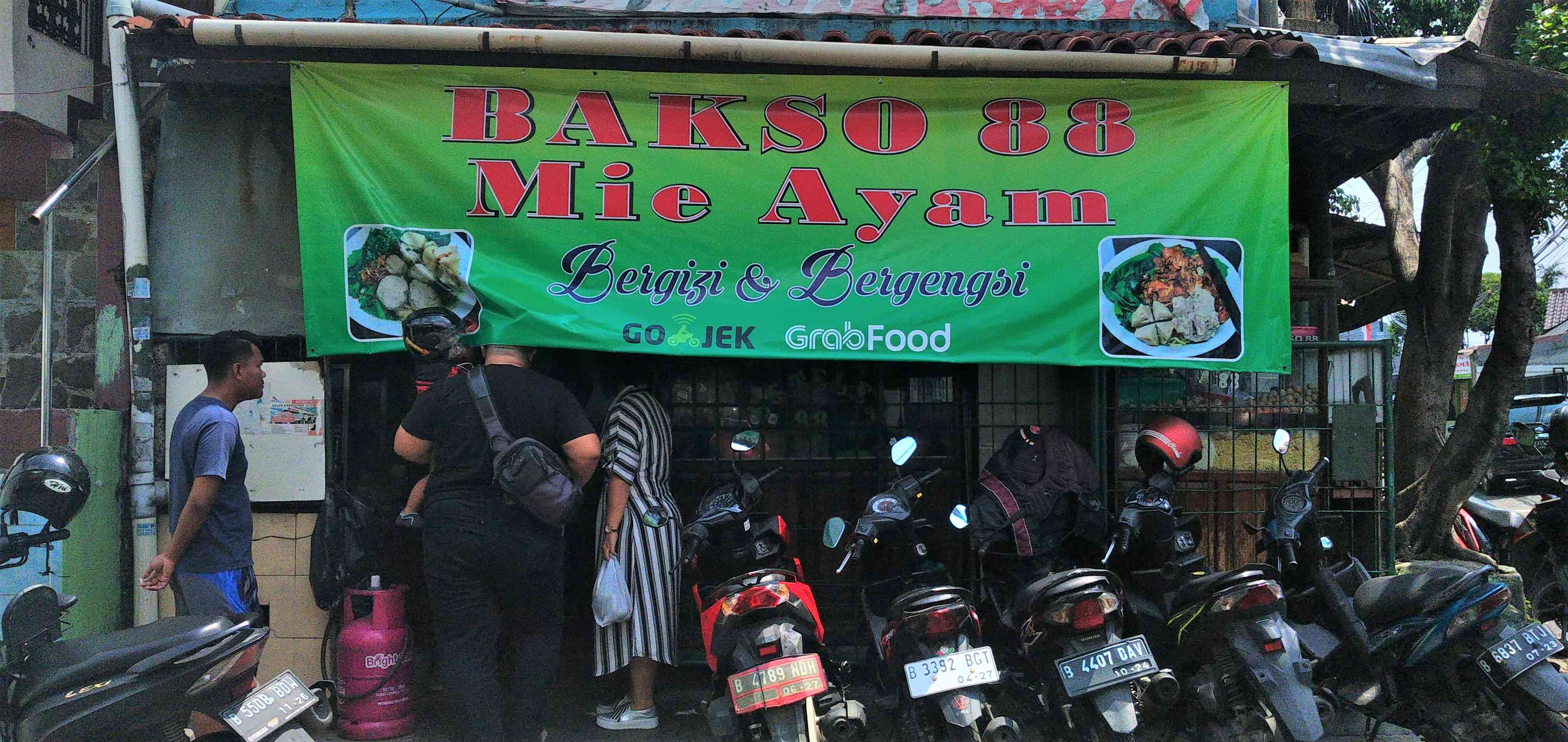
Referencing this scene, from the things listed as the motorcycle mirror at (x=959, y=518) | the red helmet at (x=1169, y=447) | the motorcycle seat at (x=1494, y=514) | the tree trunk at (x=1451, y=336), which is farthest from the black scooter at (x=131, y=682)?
the motorcycle seat at (x=1494, y=514)

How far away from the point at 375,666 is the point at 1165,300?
444 cm

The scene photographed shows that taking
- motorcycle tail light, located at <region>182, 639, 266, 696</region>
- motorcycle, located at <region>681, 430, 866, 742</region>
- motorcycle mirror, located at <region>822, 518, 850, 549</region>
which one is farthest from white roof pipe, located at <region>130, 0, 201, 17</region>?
motorcycle mirror, located at <region>822, 518, 850, 549</region>

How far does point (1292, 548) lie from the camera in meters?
5.07

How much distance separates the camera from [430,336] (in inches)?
187

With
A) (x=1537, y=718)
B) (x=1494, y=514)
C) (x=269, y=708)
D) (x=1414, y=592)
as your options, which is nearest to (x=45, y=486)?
(x=269, y=708)

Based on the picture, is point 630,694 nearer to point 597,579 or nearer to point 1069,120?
point 597,579

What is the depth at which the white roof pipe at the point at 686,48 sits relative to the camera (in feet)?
15.9

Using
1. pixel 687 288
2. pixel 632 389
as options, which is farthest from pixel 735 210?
pixel 632 389

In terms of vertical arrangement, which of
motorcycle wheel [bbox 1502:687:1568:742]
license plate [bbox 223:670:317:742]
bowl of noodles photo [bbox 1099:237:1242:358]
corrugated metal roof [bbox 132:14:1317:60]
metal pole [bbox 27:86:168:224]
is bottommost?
motorcycle wheel [bbox 1502:687:1568:742]

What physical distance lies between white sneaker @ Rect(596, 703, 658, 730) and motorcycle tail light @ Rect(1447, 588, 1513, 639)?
3785mm

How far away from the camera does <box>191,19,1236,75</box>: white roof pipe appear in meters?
4.84

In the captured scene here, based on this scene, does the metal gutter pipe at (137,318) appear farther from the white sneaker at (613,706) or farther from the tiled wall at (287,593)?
the white sneaker at (613,706)

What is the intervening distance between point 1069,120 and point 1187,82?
65 cm

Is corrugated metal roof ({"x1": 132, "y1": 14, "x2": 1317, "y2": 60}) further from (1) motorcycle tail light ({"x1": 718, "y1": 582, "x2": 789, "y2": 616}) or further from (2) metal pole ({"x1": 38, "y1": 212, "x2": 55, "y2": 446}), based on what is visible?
(1) motorcycle tail light ({"x1": 718, "y1": 582, "x2": 789, "y2": 616})
